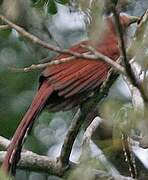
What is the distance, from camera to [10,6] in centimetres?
282

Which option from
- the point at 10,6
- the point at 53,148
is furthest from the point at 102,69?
the point at 53,148

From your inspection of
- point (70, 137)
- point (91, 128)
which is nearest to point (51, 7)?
point (91, 128)

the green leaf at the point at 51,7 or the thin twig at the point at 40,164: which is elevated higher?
the green leaf at the point at 51,7

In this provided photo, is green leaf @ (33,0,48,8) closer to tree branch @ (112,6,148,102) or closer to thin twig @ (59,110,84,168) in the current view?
thin twig @ (59,110,84,168)

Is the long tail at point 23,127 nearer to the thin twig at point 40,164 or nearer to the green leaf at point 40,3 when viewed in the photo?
the thin twig at point 40,164

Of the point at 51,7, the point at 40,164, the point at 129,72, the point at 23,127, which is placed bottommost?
the point at 40,164

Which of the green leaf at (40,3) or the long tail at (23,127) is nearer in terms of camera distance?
the long tail at (23,127)

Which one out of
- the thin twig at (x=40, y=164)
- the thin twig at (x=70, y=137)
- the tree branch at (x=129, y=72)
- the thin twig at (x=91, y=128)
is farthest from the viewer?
the thin twig at (x=91, y=128)

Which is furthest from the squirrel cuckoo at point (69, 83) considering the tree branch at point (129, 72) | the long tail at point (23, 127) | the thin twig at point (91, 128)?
the tree branch at point (129, 72)

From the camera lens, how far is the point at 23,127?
302 centimetres

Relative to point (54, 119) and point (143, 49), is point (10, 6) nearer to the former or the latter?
point (143, 49)

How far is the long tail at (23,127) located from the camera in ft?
8.92

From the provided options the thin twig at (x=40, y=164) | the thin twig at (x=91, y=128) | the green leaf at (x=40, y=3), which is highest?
the green leaf at (x=40, y=3)

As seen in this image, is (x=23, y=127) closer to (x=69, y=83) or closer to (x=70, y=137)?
(x=70, y=137)
